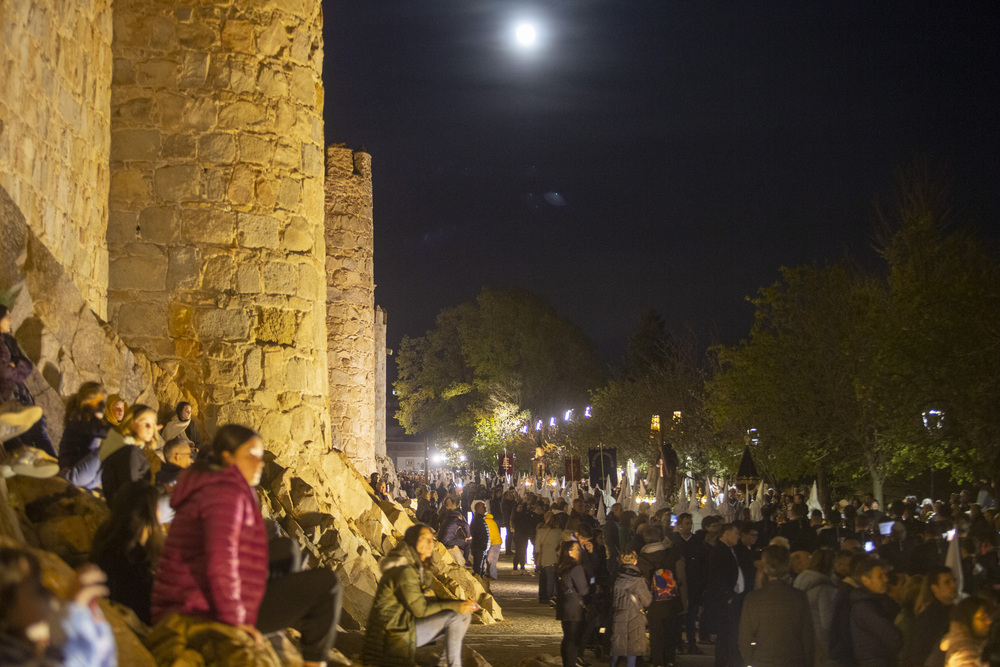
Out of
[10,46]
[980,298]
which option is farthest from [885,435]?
[10,46]

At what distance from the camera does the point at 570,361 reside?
171 ft

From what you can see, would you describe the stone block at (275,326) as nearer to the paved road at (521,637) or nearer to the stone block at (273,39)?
the stone block at (273,39)

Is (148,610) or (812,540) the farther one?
(812,540)

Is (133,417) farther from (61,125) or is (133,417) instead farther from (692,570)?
(692,570)

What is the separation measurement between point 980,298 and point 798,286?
1183 centimetres

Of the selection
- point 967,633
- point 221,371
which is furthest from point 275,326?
point 967,633

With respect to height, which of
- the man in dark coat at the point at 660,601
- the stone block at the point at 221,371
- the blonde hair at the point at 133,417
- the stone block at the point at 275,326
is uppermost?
the stone block at the point at 275,326

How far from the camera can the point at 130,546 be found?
4691 millimetres

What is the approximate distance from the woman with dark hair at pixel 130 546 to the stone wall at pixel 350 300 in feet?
40.7

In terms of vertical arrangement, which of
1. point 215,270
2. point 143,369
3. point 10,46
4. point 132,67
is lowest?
point 143,369

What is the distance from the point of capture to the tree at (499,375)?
50.5 m

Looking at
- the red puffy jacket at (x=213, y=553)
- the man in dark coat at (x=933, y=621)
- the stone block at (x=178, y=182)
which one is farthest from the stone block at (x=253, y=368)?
the man in dark coat at (x=933, y=621)

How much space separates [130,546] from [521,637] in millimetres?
7587

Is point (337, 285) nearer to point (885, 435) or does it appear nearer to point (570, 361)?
point (885, 435)
